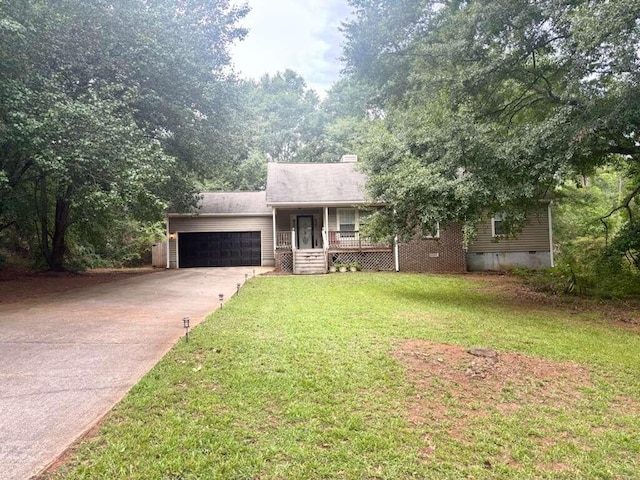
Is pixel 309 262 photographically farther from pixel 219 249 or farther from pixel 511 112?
pixel 511 112

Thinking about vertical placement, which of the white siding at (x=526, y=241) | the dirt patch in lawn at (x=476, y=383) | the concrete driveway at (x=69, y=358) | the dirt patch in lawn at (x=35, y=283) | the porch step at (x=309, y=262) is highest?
the white siding at (x=526, y=241)

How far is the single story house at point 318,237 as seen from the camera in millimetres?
16156

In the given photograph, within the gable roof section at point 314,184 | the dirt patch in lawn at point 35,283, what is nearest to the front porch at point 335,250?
the gable roof section at point 314,184

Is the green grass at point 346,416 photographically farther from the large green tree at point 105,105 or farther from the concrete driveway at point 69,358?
the large green tree at point 105,105

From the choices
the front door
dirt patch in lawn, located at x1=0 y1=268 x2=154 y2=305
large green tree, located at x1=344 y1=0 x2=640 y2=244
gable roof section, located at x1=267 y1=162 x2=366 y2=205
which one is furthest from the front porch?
dirt patch in lawn, located at x1=0 y1=268 x2=154 y2=305

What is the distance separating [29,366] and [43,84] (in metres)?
7.54

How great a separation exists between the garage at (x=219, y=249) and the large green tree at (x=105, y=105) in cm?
383

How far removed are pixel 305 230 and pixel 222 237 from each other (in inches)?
184

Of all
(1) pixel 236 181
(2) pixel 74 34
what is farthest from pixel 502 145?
(1) pixel 236 181

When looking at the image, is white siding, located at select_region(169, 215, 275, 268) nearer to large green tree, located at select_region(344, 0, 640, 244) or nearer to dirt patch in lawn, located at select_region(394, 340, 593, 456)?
large green tree, located at select_region(344, 0, 640, 244)

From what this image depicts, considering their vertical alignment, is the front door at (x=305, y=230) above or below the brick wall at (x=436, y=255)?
above

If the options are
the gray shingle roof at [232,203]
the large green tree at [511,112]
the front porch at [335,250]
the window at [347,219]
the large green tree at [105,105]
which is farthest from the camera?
the gray shingle roof at [232,203]

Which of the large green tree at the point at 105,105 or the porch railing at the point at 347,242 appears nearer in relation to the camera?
the large green tree at the point at 105,105

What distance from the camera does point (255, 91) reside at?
43.0 m
